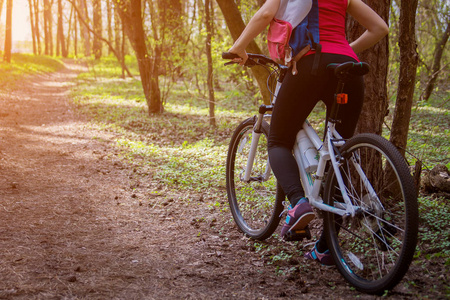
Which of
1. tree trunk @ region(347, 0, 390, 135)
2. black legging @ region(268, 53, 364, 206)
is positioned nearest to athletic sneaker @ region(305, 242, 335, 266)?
black legging @ region(268, 53, 364, 206)

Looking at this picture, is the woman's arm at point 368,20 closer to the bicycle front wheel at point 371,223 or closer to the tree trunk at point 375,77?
the tree trunk at point 375,77

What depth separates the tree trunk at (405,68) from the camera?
3646 millimetres

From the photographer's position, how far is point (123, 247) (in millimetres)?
3578

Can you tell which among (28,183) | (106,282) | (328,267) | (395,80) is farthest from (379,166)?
(395,80)

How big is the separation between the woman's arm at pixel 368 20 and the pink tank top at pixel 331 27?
0.49ft

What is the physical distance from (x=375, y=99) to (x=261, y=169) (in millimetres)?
1236

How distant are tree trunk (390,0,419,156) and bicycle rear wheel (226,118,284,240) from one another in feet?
4.31

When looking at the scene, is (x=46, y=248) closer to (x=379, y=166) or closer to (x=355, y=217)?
(x=355, y=217)

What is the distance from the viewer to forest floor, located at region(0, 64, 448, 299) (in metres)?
2.71

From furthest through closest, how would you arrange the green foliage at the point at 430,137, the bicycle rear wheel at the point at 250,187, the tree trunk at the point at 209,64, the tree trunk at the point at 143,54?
the tree trunk at the point at 143,54, the tree trunk at the point at 209,64, the green foliage at the point at 430,137, the bicycle rear wheel at the point at 250,187

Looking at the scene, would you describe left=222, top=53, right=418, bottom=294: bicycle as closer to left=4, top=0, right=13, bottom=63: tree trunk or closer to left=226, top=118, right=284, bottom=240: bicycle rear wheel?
left=226, top=118, right=284, bottom=240: bicycle rear wheel

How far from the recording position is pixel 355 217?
2.55 meters

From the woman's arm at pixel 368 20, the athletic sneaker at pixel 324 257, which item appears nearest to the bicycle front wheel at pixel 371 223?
the athletic sneaker at pixel 324 257

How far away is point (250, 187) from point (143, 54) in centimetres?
798
